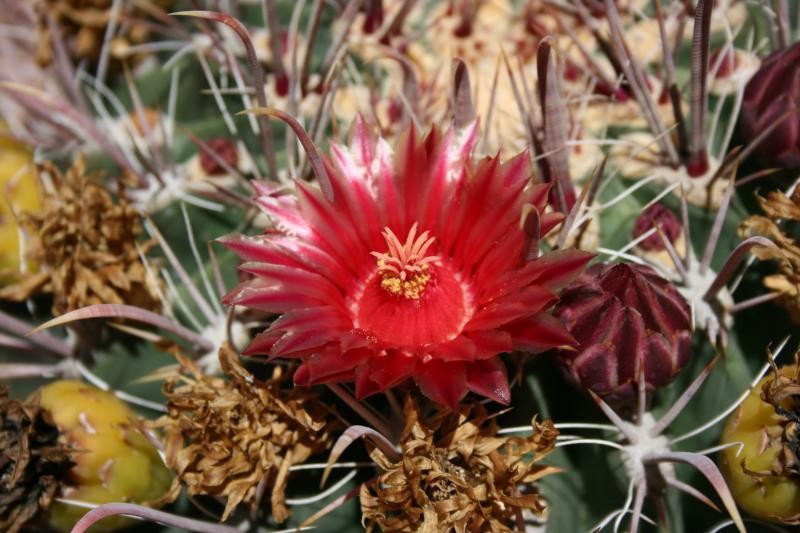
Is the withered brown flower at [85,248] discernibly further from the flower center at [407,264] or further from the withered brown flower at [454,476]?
the withered brown flower at [454,476]

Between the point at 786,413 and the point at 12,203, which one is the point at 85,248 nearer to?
the point at 12,203

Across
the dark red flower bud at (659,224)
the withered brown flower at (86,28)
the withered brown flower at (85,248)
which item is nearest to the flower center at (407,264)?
the dark red flower bud at (659,224)

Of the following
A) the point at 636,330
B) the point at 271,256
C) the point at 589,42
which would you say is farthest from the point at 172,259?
the point at 589,42

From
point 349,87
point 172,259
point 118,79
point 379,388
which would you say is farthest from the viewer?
point 118,79

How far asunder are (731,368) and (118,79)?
1.41 meters

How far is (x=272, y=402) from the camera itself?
3.58ft

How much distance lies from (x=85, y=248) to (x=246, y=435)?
46 centimetres

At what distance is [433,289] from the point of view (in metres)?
1.20

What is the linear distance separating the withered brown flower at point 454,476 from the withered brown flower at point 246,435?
11 cm

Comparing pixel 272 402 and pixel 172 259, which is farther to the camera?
pixel 172 259

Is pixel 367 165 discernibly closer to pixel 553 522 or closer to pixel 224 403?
pixel 224 403

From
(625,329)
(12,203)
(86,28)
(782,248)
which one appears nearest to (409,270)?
(625,329)

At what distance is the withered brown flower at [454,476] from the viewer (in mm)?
986

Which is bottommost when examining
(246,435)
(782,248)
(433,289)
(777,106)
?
(246,435)
